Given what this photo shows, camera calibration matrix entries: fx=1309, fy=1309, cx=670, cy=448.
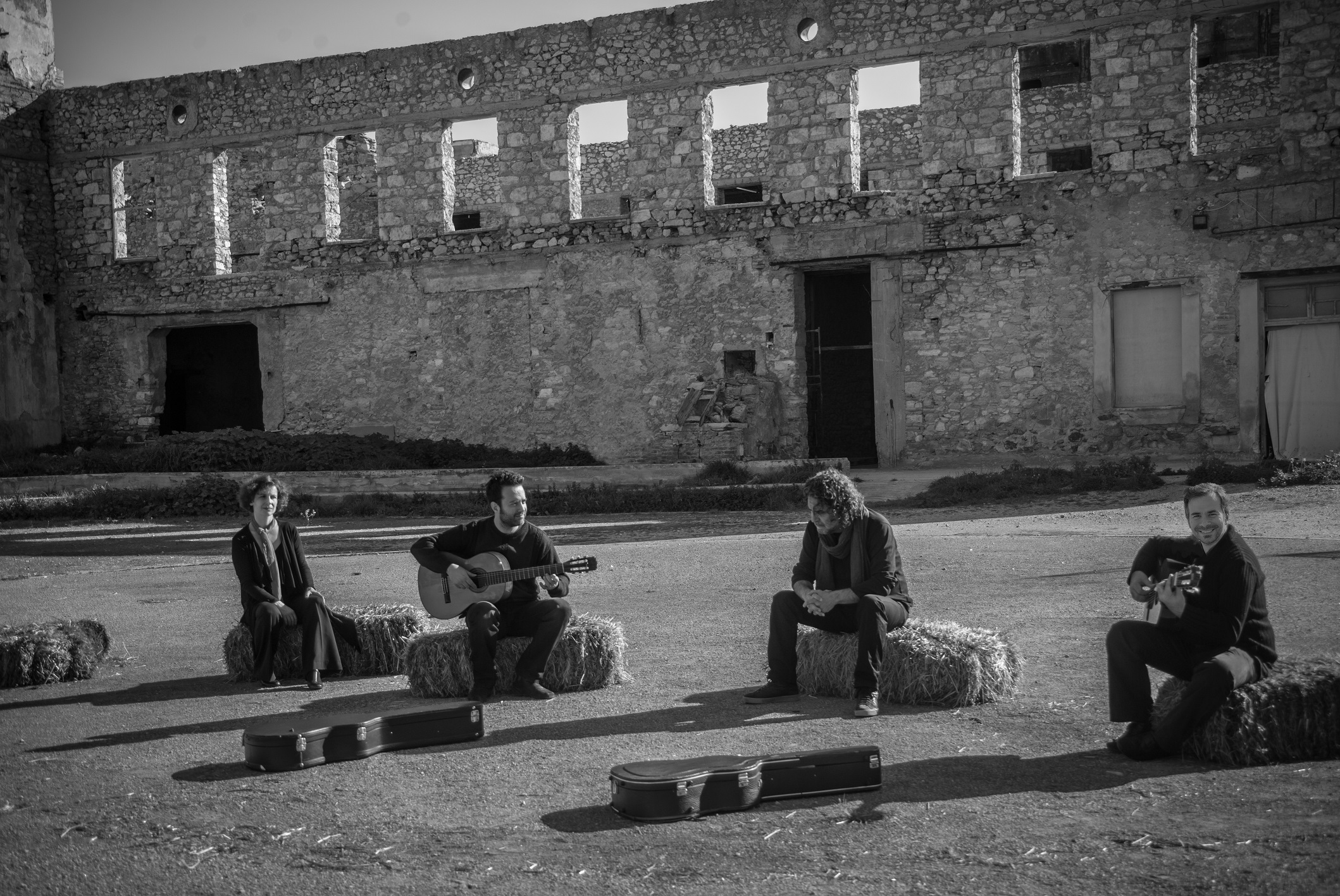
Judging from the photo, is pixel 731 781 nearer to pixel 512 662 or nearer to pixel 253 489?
pixel 512 662

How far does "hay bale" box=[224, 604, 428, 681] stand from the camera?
816cm

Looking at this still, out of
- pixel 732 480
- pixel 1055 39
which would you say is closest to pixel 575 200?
pixel 732 480

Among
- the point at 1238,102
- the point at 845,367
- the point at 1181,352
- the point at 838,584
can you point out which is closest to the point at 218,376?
the point at 845,367

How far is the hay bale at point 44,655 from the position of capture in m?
8.27

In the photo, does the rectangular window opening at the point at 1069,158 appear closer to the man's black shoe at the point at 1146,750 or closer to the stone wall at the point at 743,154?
the stone wall at the point at 743,154

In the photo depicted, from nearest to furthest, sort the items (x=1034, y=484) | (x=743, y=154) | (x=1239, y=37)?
1. (x=1034, y=484)
2. (x=1239, y=37)
3. (x=743, y=154)

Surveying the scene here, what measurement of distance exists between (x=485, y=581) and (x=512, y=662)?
499 mm

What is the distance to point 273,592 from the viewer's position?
8.15 m

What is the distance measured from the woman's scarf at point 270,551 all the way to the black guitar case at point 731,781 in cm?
355

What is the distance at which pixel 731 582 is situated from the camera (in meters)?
11.5

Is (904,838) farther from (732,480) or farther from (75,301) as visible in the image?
(75,301)

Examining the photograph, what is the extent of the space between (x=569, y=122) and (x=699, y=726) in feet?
59.0

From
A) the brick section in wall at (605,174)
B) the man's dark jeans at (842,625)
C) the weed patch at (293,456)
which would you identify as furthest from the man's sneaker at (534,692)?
the brick section in wall at (605,174)

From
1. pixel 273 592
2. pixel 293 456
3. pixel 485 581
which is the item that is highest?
pixel 293 456
